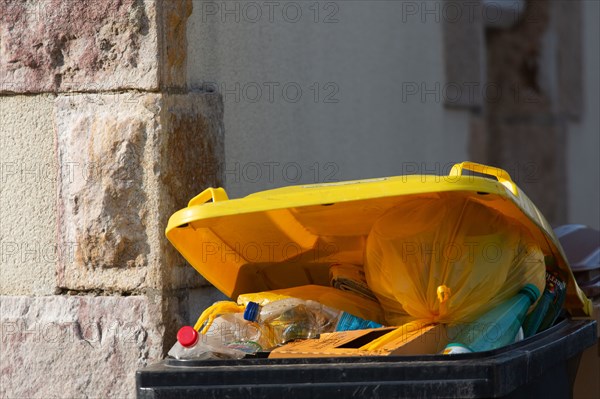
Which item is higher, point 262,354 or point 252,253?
point 252,253

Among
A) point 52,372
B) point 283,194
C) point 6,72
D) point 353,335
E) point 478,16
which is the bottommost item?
point 52,372

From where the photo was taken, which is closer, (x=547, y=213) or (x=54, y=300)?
(x=54, y=300)

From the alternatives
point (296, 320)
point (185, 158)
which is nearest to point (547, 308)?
point (296, 320)

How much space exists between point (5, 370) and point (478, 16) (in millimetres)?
4490

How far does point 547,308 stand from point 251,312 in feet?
2.77

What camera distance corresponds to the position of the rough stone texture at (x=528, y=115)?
8.61 metres

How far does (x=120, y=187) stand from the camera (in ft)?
Result: 10.6

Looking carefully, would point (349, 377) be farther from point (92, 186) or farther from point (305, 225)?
point (92, 186)

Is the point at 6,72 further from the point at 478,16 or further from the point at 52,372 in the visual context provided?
the point at 478,16

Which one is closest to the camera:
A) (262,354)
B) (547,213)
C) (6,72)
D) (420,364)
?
(420,364)

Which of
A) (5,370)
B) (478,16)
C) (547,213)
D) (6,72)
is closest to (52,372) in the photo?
(5,370)

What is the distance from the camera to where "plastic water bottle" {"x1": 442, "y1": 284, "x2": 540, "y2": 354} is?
263 centimetres

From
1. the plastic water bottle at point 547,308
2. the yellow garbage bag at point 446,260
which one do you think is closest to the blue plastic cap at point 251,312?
the yellow garbage bag at point 446,260

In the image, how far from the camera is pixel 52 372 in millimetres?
3295
